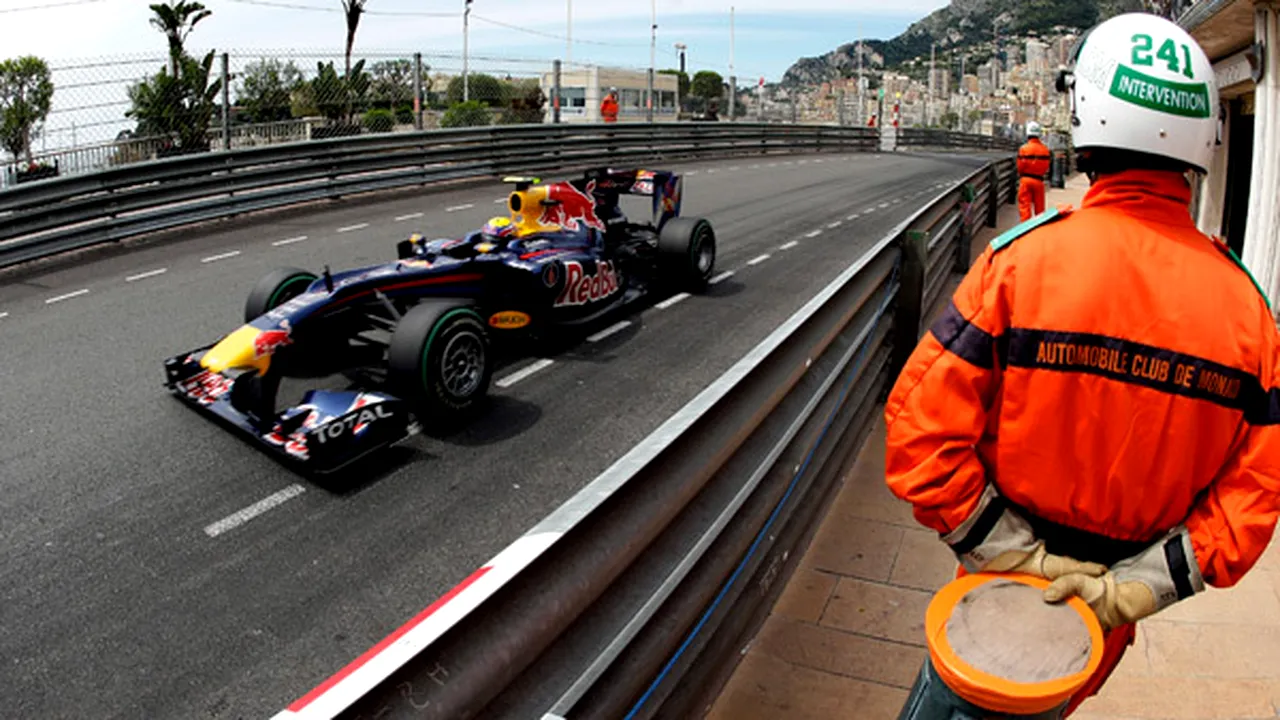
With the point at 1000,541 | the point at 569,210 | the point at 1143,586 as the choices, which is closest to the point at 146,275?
the point at 569,210

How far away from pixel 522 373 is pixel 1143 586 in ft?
16.0

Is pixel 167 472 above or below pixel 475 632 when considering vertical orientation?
below

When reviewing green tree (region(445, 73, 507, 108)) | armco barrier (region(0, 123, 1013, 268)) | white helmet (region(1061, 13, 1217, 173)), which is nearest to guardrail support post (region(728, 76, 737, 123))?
armco barrier (region(0, 123, 1013, 268))

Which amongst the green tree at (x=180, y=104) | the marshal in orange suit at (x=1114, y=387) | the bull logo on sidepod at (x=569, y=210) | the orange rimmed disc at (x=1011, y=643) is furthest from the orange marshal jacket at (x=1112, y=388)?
the green tree at (x=180, y=104)

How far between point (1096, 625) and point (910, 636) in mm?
1994

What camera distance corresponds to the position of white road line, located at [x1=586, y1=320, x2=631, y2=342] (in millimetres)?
7154

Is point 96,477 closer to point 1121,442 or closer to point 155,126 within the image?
point 1121,442

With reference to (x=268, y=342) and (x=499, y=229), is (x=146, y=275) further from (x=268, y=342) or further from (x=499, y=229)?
(x=268, y=342)

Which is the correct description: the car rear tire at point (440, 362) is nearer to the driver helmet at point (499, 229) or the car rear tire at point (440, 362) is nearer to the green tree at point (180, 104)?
the driver helmet at point (499, 229)

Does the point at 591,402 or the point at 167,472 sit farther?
the point at 591,402

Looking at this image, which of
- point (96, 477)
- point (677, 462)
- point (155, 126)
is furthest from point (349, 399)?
point (155, 126)

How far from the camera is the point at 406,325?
5.19 meters

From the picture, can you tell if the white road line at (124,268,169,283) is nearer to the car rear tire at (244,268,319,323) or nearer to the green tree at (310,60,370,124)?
the car rear tire at (244,268,319,323)

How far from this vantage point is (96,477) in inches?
182
